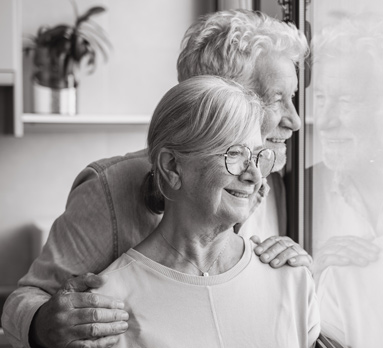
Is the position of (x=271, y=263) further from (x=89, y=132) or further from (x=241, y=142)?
(x=89, y=132)

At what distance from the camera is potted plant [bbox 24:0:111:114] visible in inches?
128

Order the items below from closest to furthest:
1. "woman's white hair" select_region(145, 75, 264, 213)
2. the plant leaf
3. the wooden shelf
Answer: "woman's white hair" select_region(145, 75, 264, 213) < the wooden shelf < the plant leaf

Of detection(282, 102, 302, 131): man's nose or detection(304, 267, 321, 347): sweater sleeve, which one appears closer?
detection(304, 267, 321, 347): sweater sleeve

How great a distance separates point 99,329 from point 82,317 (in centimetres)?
5

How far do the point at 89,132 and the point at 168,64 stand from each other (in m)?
0.50

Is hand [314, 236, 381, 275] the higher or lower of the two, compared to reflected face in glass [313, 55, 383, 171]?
lower

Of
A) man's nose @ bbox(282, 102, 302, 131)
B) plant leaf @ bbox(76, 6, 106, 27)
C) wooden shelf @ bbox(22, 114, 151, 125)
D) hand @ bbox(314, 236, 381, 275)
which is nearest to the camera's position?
hand @ bbox(314, 236, 381, 275)

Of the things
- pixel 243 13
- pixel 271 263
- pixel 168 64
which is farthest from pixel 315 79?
pixel 168 64

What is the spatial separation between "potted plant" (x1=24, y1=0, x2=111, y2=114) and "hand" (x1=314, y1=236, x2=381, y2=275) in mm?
1669

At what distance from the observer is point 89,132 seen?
138 inches

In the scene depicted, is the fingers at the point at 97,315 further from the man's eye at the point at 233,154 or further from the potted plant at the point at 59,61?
the potted plant at the point at 59,61

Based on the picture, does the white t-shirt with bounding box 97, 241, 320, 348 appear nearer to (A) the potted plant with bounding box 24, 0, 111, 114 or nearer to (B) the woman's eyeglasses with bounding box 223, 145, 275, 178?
(B) the woman's eyeglasses with bounding box 223, 145, 275, 178

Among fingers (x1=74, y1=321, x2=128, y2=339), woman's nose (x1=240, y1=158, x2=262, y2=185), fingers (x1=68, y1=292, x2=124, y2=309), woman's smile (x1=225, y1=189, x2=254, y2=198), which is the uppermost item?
woman's nose (x1=240, y1=158, x2=262, y2=185)

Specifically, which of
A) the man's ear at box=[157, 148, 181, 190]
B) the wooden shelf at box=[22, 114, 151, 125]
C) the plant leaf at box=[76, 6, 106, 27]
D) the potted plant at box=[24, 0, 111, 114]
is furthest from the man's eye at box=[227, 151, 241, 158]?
the plant leaf at box=[76, 6, 106, 27]
